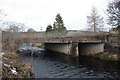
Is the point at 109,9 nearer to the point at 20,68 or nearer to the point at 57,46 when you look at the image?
the point at 57,46

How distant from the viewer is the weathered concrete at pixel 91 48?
178ft

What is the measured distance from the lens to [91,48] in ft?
183

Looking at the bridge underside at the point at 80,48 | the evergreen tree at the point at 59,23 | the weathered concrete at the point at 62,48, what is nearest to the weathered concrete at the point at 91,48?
the bridge underside at the point at 80,48

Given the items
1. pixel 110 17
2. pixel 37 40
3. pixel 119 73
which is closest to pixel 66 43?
pixel 37 40

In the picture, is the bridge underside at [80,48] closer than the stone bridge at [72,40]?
Yes

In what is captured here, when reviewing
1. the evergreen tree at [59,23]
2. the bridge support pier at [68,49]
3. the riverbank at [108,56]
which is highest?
the evergreen tree at [59,23]

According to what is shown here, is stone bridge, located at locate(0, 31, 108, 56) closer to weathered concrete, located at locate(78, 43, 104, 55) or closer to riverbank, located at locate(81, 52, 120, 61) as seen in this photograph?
weathered concrete, located at locate(78, 43, 104, 55)

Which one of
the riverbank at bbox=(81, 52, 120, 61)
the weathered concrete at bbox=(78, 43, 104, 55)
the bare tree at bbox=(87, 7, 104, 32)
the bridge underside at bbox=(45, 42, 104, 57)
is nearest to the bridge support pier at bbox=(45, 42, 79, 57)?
the bridge underside at bbox=(45, 42, 104, 57)

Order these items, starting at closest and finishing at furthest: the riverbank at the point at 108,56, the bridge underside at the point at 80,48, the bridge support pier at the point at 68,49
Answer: the riverbank at the point at 108,56 → the bridge support pier at the point at 68,49 → the bridge underside at the point at 80,48

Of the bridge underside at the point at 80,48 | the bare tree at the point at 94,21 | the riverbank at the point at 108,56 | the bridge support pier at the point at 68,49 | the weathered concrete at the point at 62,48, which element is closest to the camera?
the riverbank at the point at 108,56

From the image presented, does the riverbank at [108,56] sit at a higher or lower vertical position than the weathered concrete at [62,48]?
lower

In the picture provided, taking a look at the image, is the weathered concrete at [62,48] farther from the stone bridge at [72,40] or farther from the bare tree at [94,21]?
the bare tree at [94,21]

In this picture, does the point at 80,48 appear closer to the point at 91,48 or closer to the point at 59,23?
the point at 91,48

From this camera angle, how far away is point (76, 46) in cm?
5422
